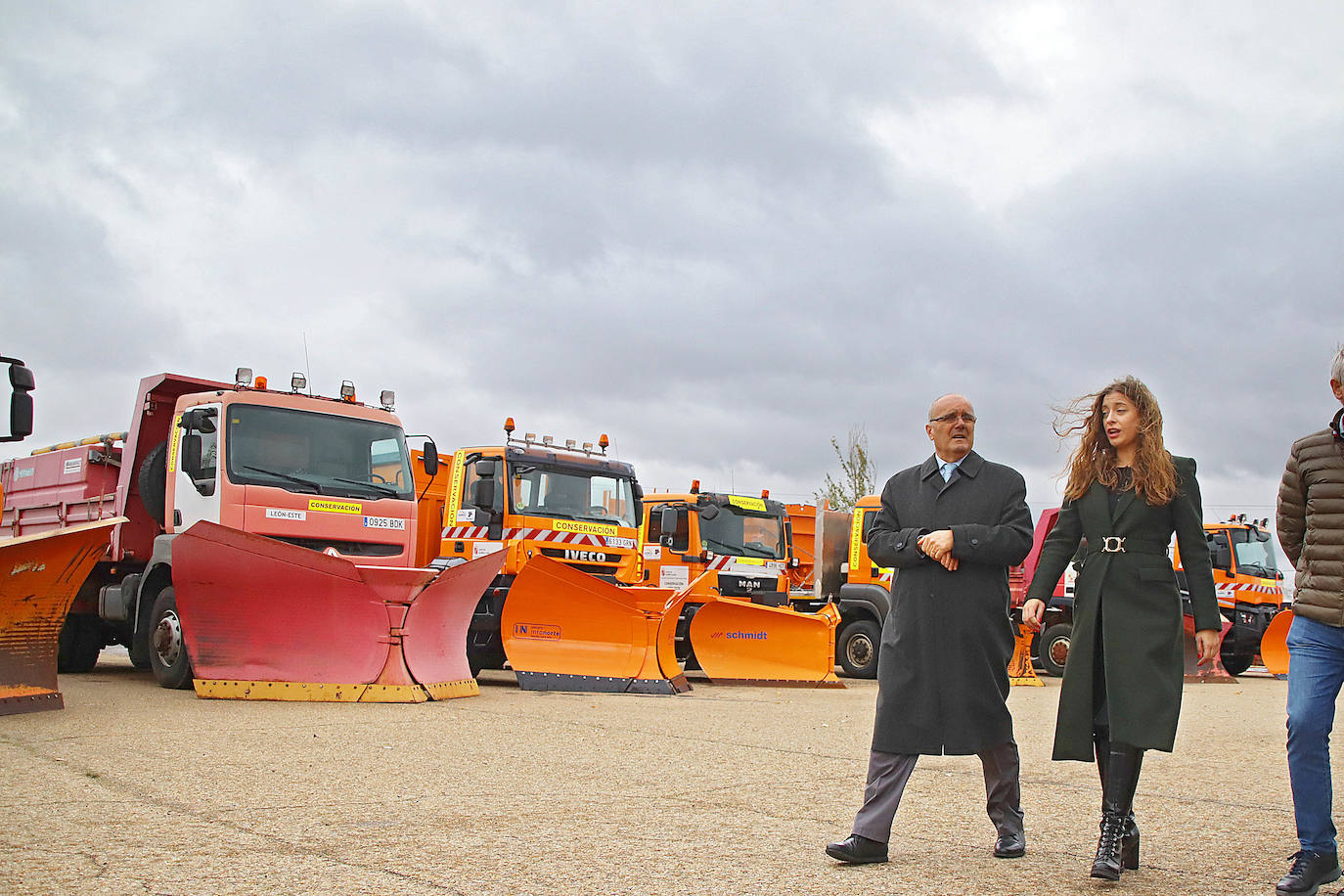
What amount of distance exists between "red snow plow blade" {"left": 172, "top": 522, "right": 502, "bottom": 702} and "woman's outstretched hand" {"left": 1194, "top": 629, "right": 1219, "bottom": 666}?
22.9 ft

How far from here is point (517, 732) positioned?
8.25 meters

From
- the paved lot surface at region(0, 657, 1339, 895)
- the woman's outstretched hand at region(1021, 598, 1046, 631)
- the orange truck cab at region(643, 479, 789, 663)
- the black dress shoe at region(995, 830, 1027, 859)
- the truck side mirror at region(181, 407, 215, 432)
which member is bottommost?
the paved lot surface at region(0, 657, 1339, 895)

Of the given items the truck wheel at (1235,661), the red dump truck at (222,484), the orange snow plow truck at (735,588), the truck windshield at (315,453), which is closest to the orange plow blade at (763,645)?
the orange snow plow truck at (735,588)

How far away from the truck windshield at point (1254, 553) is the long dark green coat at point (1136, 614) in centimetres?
1636

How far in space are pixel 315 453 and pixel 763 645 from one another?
5478mm

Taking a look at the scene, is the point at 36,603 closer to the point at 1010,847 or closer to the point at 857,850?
the point at 857,850

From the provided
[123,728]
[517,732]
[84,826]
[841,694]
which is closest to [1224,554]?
[841,694]

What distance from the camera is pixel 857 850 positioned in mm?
4289

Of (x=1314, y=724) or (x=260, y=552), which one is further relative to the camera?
(x=260, y=552)

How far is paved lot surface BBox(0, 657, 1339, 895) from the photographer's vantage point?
4059mm

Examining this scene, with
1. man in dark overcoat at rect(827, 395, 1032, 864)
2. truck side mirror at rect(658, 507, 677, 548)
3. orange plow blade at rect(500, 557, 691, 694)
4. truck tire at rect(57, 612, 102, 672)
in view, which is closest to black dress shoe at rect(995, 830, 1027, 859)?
man in dark overcoat at rect(827, 395, 1032, 864)

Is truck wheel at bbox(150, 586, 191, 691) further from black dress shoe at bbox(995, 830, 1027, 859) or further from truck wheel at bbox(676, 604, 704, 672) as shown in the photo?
black dress shoe at bbox(995, 830, 1027, 859)

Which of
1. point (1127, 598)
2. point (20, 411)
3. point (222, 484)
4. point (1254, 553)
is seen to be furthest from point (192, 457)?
point (1254, 553)

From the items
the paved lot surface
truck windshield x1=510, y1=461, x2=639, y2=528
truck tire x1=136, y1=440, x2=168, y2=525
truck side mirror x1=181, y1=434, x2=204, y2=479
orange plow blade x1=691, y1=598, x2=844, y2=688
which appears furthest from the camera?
truck windshield x1=510, y1=461, x2=639, y2=528
